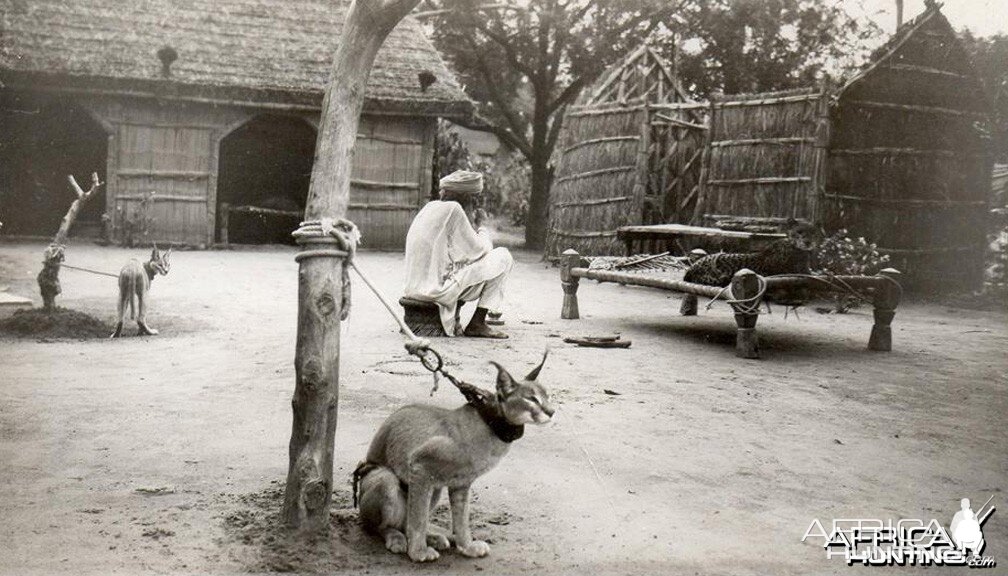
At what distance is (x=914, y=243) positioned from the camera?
1180cm

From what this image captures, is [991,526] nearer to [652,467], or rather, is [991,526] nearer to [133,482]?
Answer: [652,467]

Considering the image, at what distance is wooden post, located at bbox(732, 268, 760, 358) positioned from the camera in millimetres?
6582

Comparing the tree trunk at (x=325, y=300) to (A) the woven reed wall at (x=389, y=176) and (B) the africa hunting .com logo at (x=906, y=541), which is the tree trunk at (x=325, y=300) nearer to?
(B) the africa hunting .com logo at (x=906, y=541)

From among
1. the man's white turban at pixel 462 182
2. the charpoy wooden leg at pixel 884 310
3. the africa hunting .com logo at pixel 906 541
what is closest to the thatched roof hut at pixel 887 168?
the charpoy wooden leg at pixel 884 310

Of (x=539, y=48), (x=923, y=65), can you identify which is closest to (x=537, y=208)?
(x=539, y=48)

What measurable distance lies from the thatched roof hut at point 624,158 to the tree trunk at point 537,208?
112 inches

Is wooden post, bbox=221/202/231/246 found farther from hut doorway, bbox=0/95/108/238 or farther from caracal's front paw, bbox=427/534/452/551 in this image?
caracal's front paw, bbox=427/534/452/551

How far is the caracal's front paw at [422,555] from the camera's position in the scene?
9.23ft

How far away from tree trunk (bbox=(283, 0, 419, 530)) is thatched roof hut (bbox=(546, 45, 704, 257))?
10.3 m

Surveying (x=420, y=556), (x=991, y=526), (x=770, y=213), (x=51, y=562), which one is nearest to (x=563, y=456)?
(x=420, y=556)

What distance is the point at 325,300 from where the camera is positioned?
2.94 metres

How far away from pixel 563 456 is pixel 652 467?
38 cm

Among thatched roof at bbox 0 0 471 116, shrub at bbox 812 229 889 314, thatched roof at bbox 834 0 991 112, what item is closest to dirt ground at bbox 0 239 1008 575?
shrub at bbox 812 229 889 314

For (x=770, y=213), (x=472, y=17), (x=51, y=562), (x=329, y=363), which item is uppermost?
(x=472, y=17)
